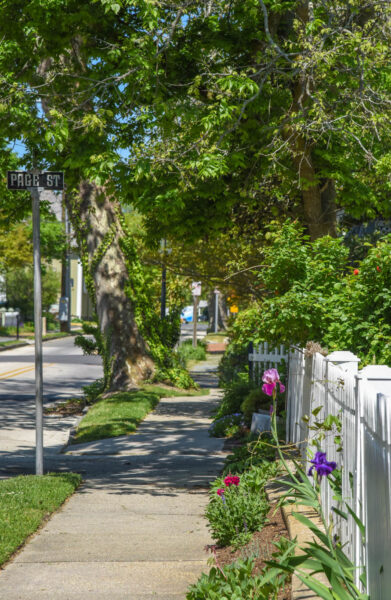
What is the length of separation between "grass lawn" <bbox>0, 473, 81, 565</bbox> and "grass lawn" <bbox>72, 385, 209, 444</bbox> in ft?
14.2

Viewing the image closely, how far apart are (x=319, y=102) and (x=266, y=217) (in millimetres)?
5258

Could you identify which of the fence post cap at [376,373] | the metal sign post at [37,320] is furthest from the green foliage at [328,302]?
the metal sign post at [37,320]

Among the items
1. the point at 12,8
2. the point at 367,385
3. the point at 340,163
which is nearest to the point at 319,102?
the point at 340,163

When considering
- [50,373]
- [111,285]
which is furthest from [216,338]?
[111,285]

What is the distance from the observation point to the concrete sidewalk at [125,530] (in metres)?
5.63

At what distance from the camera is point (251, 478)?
7441 millimetres

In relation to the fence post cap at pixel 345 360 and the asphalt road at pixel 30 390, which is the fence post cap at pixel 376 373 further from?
the asphalt road at pixel 30 390

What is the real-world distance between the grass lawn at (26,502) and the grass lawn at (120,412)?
4.34m

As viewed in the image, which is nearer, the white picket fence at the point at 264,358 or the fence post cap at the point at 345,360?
the fence post cap at the point at 345,360

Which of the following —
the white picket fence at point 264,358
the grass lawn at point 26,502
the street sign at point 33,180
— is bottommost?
the grass lawn at point 26,502

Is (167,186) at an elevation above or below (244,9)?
below

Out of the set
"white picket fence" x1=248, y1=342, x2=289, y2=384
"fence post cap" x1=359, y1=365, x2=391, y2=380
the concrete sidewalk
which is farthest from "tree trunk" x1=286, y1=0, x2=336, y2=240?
"fence post cap" x1=359, y1=365, x2=391, y2=380

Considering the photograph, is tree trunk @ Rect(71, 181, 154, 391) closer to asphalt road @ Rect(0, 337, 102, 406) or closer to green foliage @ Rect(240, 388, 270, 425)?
asphalt road @ Rect(0, 337, 102, 406)

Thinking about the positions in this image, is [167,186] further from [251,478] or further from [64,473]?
[251,478]
